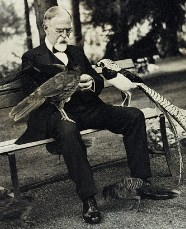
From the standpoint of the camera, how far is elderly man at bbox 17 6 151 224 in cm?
442

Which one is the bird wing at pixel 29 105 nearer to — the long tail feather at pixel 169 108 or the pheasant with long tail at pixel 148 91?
the pheasant with long tail at pixel 148 91

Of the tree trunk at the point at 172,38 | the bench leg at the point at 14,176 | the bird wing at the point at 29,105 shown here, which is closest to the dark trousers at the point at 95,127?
the bird wing at the point at 29,105

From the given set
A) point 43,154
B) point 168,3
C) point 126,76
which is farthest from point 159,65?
point 126,76

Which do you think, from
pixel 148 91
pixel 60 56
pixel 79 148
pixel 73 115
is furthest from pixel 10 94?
pixel 148 91

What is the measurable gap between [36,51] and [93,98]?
0.72 metres

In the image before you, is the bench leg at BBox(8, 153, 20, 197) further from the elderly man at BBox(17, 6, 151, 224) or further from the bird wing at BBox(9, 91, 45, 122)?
the bird wing at BBox(9, 91, 45, 122)

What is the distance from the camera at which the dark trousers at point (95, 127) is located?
4.32m

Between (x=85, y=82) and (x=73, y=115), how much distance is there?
34cm

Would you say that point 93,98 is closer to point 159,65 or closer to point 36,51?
point 36,51

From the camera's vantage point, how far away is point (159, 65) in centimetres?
1059

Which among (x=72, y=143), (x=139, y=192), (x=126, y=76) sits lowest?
(x=139, y=192)

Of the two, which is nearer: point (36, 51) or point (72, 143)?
point (72, 143)

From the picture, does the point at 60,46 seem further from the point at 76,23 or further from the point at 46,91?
the point at 76,23

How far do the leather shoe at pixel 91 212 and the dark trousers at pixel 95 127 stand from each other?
0.06 meters
